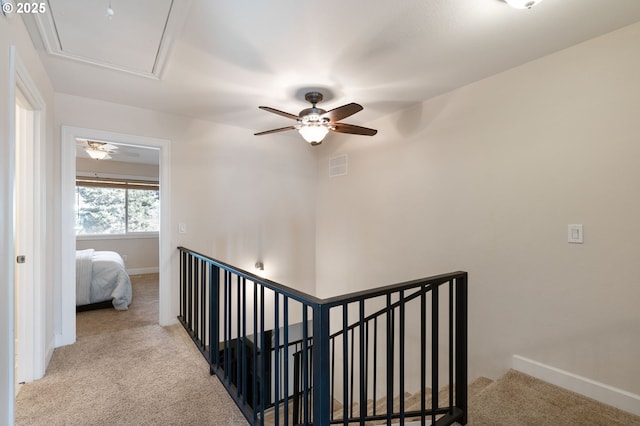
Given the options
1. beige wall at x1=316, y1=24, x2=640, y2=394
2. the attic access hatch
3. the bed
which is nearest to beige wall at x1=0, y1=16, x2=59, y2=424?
the attic access hatch

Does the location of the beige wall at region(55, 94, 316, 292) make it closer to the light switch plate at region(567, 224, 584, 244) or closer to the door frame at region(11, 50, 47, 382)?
the door frame at region(11, 50, 47, 382)

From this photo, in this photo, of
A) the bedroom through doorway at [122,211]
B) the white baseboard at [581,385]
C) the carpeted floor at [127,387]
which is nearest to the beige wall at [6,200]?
the carpeted floor at [127,387]

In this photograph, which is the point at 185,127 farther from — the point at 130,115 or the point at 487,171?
the point at 487,171

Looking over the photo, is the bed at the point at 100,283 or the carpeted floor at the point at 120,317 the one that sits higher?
the bed at the point at 100,283

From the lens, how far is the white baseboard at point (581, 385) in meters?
1.79

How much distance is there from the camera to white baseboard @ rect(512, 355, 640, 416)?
5.89 feet

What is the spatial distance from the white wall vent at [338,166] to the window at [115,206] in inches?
146

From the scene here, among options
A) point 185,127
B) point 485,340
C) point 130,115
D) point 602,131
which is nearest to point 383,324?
point 485,340

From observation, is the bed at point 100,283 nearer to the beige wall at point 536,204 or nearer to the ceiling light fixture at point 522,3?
the beige wall at point 536,204

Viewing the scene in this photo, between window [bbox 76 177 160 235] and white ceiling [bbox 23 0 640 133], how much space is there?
390 centimetres

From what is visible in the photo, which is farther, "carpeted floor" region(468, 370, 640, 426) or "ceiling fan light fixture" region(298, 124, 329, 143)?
A: "ceiling fan light fixture" region(298, 124, 329, 143)

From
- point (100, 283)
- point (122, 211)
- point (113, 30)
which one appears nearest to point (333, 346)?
point (113, 30)

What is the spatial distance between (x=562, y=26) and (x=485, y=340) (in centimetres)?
222

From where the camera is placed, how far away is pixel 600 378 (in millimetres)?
1904
